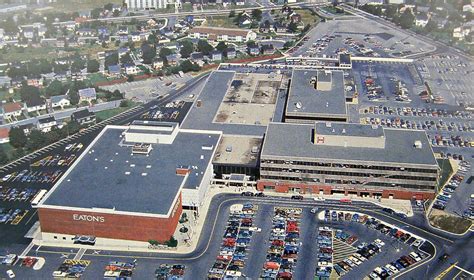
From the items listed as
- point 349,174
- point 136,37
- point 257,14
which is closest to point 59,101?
point 136,37

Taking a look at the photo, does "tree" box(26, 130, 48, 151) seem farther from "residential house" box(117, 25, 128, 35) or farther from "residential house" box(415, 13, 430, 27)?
"residential house" box(415, 13, 430, 27)

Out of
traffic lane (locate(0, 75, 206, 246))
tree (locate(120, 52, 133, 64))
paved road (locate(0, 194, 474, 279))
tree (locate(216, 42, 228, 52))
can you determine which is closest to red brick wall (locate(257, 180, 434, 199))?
paved road (locate(0, 194, 474, 279))

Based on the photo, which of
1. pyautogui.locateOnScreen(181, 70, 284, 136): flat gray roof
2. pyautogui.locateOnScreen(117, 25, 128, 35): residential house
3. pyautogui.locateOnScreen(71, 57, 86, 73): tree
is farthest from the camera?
pyautogui.locateOnScreen(117, 25, 128, 35): residential house

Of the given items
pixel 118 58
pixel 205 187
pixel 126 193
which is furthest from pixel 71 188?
pixel 118 58

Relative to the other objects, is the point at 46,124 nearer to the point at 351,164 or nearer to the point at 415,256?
the point at 351,164

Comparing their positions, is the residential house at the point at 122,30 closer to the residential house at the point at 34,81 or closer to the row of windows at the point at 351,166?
the residential house at the point at 34,81

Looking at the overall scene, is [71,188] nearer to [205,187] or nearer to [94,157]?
[94,157]
